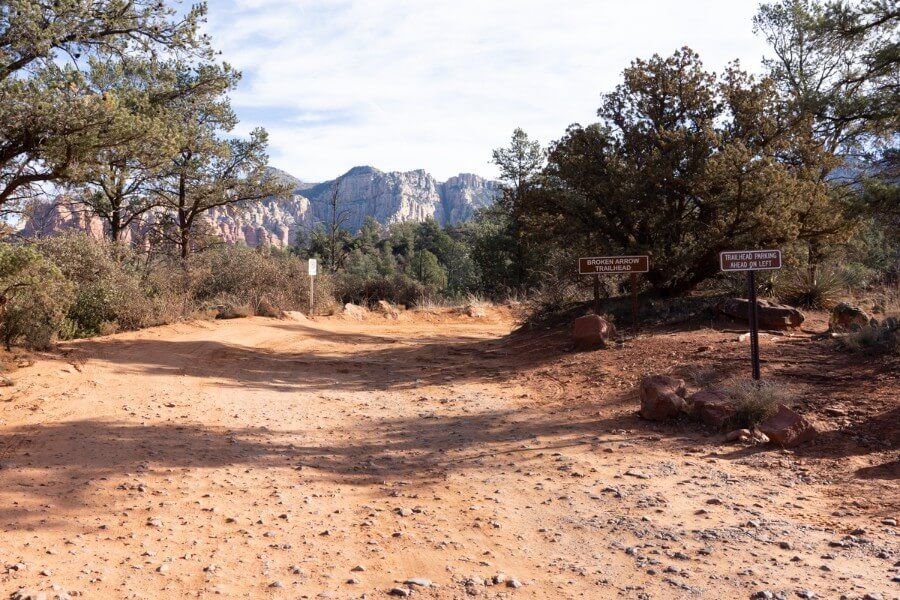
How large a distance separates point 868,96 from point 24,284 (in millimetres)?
14711

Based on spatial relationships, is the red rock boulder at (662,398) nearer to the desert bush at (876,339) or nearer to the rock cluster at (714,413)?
the rock cluster at (714,413)

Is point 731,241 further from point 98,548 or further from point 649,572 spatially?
point 98,548

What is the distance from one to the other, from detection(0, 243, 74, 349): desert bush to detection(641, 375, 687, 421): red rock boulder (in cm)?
834

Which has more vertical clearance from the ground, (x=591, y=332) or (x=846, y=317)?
(x=846, y=317)

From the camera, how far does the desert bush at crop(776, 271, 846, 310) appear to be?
15.0 meters

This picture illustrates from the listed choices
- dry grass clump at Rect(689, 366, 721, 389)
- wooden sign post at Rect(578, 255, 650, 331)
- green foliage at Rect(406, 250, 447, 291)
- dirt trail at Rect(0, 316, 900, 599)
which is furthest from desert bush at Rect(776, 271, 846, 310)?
green foliage at Rect(406, 250, 447, 291)

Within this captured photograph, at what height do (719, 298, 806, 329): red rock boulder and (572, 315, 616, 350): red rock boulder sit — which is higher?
(719, 298, 806, 329): red rock boulder

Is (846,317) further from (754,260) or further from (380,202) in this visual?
(380,202)

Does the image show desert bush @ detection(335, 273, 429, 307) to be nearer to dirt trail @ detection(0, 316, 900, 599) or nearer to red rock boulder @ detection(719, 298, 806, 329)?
red rock boulder @ detection(719, 298, 806, 329)

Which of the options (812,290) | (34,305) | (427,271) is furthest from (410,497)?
(427,271)

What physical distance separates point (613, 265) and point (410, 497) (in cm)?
837

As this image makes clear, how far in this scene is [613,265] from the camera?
42.2 feet

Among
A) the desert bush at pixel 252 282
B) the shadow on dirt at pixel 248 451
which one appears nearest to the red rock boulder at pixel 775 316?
the shadow on dirt at pixel 248 451

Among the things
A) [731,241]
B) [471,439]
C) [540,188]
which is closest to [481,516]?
[471,439]
